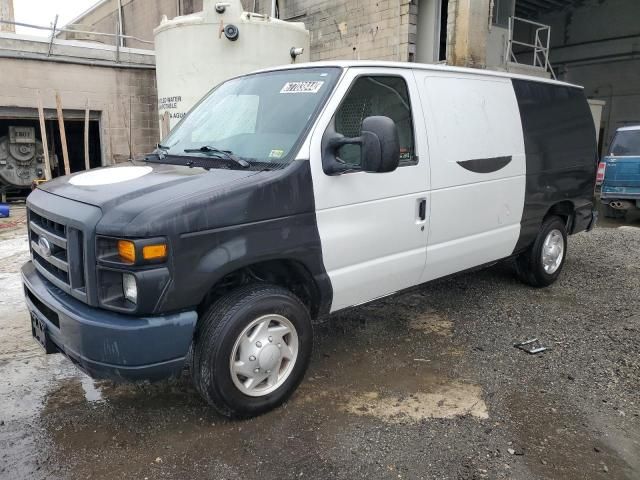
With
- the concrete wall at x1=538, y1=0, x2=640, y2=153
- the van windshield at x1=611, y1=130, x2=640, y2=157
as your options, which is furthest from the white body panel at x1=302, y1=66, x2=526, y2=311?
the concrete wall at x1=538, y1=0, x2=640, y2=153

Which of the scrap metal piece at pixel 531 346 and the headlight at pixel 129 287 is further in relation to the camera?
the scrap metal piece at pixel 531 346

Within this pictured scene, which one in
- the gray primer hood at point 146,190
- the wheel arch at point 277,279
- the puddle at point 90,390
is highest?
the gray primer hood at point 146,190

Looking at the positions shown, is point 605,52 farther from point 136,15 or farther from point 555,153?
point 136,15

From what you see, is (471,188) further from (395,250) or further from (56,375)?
(56,375)

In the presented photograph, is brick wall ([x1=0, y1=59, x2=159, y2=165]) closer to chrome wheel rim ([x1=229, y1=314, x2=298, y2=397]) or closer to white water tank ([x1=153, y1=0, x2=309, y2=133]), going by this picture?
white water tank ([x1=153, y1=0, x2=309, y2=133])

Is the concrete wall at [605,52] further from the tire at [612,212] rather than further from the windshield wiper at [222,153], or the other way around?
the windshield wiper at [222,153]

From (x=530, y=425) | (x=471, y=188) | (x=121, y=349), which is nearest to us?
(x=121, y=349)

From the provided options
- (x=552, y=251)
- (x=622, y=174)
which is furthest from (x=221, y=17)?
(x=622, y=174)

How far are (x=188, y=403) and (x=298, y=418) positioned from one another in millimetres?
738

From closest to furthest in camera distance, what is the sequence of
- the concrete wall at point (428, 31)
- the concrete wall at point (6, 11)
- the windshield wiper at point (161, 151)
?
1. the windshield wiper at point (161, 151)
2. the concrete wall at point (428, 31)
3. the concrete wall at point (6, 11)

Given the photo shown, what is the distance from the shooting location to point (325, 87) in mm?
3480

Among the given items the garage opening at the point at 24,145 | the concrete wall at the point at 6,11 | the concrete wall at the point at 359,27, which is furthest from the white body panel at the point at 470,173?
the concrete wall at the point at 6,11

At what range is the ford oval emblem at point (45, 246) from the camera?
312cm

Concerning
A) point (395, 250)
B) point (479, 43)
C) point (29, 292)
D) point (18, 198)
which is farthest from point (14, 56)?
point (395, 250)
